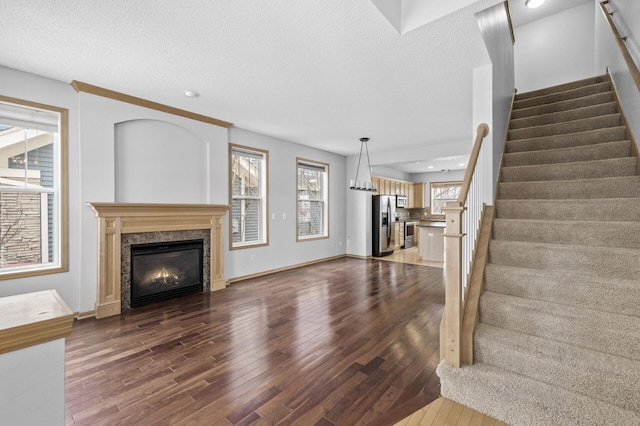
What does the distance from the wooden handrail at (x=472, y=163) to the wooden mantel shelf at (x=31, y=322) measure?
81.7 inches

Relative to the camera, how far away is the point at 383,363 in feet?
8.02

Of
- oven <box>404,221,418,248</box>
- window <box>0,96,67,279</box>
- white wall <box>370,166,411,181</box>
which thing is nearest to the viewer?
window <box>0,96,67,279</box>

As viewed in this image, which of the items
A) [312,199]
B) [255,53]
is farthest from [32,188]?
[312,199]

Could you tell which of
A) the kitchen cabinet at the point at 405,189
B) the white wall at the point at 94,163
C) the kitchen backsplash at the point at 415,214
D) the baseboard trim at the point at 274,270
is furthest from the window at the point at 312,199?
the kitchen backsplash at the point at 415,214

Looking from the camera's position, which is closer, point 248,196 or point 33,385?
point 33,385

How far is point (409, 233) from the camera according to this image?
380 inches

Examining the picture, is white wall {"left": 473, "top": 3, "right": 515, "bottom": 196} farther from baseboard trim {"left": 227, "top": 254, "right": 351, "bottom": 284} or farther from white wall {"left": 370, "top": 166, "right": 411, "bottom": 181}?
white wall {"left": 370, "top": 166, "right": 411, "bottom": 181}

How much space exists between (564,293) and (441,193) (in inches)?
341

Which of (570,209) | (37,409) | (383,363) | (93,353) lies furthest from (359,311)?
(37,409)

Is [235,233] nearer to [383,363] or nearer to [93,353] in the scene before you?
[93,353]

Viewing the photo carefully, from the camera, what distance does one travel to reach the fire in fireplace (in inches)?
151

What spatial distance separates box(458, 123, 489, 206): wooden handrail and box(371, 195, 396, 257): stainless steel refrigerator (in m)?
4.86

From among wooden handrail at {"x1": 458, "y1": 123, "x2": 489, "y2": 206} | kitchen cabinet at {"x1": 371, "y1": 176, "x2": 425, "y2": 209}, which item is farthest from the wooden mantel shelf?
kitchen cabinet at {"x1": 371, "y1": 176, "x2": 425, "y2": 209}

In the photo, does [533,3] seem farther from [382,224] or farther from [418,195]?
[418,195]
